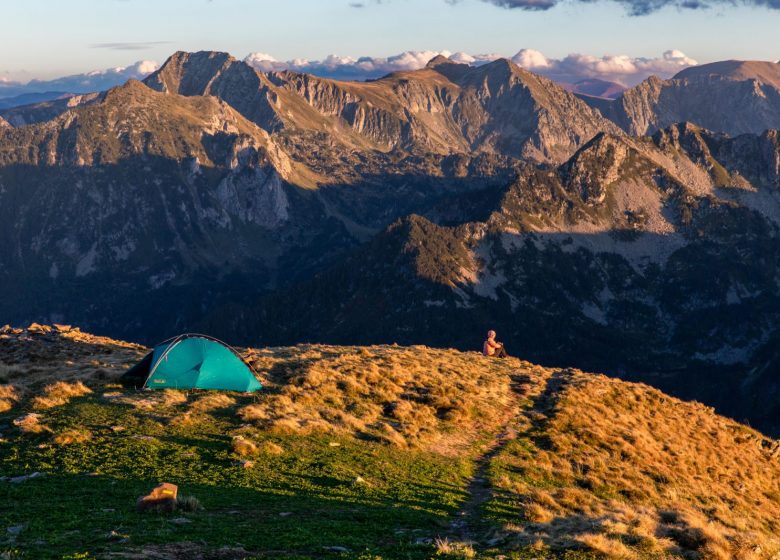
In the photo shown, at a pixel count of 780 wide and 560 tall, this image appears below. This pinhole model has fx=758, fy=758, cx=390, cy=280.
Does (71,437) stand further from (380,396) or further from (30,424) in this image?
(380,396)

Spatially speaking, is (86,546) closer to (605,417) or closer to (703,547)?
(703,547)

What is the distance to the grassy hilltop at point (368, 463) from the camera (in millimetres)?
24344

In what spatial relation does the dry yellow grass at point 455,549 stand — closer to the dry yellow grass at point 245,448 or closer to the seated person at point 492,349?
the dry yellow grass at point 245,448

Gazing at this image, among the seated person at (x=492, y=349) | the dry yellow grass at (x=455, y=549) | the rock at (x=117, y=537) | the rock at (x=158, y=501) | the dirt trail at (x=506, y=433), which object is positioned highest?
the rock at (x=117, y=537)

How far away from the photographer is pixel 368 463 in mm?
36344

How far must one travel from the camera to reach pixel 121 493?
28234 mm

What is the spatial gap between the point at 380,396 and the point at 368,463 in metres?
12.8

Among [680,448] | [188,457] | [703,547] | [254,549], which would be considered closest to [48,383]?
[188,457]

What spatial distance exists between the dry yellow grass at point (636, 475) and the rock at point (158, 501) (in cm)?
1174

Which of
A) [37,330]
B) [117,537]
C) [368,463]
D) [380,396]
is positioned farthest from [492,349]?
[117,537]

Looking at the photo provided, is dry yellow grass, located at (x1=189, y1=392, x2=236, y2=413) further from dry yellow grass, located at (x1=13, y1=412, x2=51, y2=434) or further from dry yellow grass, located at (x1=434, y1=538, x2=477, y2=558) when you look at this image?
dry yellow grass, located at (x1=434, y1=538, x2=477, y2=558)

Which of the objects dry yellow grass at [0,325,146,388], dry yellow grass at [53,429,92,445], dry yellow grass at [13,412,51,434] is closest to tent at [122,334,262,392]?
dry yellow grass at [0,325,146,388]

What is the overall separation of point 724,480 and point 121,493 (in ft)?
127

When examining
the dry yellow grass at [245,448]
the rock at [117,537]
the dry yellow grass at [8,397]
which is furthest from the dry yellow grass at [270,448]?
the dry yellow grass at [8,397]
